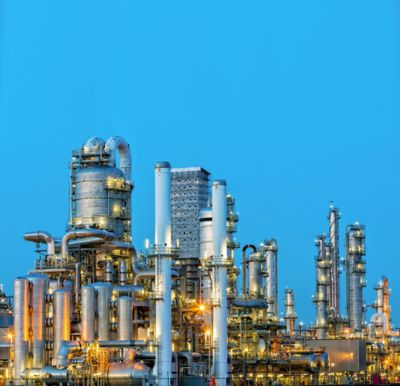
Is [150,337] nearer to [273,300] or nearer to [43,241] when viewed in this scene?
[43,241]

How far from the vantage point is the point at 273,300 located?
9594cm

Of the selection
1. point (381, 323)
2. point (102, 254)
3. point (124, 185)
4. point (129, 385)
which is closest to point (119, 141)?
point (124, 185)

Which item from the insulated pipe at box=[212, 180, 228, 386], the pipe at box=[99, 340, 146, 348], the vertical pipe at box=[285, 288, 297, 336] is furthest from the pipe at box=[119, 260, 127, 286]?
the vertical pipe at box=[285, 288, 297, 336]

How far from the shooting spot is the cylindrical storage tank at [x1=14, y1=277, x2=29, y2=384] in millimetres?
60750

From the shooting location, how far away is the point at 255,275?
81.3 m

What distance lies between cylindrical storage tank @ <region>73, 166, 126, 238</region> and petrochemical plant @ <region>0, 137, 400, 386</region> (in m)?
0.06

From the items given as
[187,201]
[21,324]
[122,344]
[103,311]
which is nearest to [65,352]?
[122,344]

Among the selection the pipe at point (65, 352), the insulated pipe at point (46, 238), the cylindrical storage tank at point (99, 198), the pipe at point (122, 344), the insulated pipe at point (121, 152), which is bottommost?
the pipe at point (65, 352)

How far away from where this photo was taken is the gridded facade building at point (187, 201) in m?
79.5

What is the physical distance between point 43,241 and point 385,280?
57684 mm

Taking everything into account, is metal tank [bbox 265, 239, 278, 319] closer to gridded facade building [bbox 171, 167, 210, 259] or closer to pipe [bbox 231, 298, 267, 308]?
gridded facade building [bbox 171, 167, 210, 259]

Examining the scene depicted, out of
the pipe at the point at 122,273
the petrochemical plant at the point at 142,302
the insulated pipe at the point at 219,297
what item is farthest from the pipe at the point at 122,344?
the pipe at the point at 122,273

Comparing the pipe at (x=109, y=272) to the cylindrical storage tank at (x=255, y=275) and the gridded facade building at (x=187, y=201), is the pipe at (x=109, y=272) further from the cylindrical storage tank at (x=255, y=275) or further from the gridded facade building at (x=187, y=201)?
the cylindrical storage tank at (x=255, y=275)

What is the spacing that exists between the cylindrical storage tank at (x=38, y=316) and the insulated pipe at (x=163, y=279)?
7249mm
